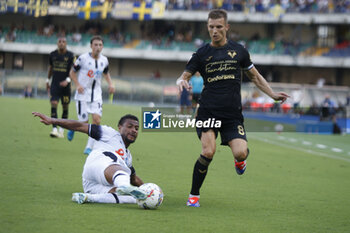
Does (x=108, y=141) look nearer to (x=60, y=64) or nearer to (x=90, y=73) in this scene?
(x=90, y=73)

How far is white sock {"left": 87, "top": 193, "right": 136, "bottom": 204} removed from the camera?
6.99 metres

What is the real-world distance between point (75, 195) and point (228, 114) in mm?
2135

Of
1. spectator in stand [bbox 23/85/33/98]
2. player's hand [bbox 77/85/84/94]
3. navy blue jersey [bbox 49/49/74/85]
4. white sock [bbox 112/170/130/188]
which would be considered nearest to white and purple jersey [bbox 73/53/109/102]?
player's hand [bbox 77/85/84/94]

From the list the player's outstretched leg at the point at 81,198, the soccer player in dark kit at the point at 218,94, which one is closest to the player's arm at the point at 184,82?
the soccer player in dark kit at the point at 218,94

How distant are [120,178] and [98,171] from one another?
438mm

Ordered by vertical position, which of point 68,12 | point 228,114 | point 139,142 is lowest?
point 139,142

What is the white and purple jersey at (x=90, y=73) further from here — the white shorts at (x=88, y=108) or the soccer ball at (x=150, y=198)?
the soccer ball at (x=150, y=198)

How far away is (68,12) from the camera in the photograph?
56.3 metres

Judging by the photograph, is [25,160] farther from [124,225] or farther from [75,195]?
[124,225]

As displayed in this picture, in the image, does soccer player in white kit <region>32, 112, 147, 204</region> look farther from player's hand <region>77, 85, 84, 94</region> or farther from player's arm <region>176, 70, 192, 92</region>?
player's hand <region>77, 85, 84, 94</region>

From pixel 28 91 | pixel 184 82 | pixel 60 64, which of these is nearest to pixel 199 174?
pixel 184 82

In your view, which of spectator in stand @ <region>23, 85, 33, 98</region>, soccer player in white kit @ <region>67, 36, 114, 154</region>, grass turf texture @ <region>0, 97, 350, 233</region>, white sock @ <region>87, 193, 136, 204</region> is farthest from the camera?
spectator in stand @ <region>23, 85, 33, 98</region>

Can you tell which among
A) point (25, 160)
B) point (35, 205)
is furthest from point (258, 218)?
point (25, 160)

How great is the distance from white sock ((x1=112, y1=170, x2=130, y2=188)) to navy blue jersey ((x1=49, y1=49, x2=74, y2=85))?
915 cm
